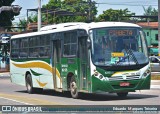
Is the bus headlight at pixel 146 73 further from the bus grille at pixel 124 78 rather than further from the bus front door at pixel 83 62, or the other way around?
the bus front door at pixel 83 62

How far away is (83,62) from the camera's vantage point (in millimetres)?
20078

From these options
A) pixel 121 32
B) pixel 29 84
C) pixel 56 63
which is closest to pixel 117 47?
pixel 121 32

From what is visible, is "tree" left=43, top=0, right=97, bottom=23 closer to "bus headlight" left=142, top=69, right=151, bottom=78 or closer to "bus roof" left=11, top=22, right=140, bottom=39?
"bus roof" left=11, top=22, right=140, bottom=39

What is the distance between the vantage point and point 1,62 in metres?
63.2

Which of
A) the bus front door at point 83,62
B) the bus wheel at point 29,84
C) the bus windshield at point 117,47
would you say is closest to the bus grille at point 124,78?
the bus windshield at point 117,47

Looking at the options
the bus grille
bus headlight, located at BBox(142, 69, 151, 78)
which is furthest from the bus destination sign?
the bus grille

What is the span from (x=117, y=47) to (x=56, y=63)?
4001 millimetres

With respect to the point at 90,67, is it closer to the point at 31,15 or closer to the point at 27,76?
the point at 27,76

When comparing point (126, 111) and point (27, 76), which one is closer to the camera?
point (126, 111)

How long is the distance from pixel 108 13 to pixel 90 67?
87170 mm

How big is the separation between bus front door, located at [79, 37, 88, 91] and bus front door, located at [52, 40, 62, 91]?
217cm

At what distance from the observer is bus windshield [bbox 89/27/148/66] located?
19.3 metres

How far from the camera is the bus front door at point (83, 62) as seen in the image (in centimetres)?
1991

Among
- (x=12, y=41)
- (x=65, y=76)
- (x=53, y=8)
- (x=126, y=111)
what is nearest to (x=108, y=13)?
(x=53, y=8)
